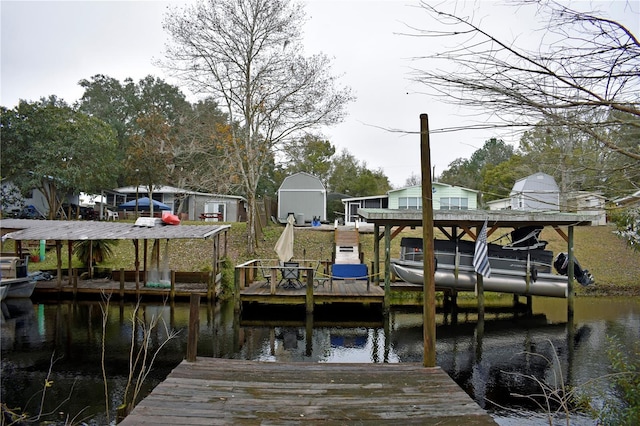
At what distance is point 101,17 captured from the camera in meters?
10.3

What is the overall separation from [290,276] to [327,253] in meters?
9.55

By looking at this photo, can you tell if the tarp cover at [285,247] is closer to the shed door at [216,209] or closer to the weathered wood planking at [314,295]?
the weathered wood planking at [314,295]

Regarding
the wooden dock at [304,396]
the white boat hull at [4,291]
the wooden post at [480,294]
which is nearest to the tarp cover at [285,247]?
the wooden post at [480,294]

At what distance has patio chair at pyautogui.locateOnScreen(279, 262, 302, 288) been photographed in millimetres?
14750

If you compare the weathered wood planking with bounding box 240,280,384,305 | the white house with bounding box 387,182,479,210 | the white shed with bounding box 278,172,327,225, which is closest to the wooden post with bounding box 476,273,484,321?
the weathered wood planking with bounding box 240,280,384,305

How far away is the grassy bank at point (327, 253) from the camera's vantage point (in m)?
21.2

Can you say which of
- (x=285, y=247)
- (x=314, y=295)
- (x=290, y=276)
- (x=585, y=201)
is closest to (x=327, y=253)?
(x=285, y=247)

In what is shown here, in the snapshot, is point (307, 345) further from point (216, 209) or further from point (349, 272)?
point (216, 209)

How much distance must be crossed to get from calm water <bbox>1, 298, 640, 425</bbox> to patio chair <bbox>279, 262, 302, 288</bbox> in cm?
103

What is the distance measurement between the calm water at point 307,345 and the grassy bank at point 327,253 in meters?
5.04

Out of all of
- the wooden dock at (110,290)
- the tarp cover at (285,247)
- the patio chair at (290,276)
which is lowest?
the wooden dock at (110,290)

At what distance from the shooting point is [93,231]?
684 inches

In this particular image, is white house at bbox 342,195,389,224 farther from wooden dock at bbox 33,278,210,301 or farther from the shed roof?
wooden dock at bbox 33,278,210,301

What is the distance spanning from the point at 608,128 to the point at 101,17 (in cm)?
1092
